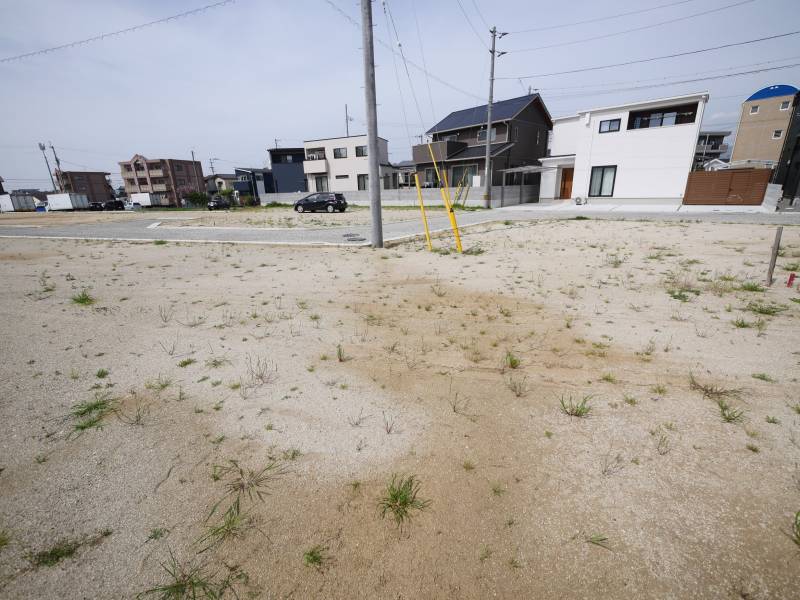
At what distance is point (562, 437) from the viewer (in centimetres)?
274

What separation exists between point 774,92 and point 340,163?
45975 mm

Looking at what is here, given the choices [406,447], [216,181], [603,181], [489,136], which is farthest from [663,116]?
[216,181]

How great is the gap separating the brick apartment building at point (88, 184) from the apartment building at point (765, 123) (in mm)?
100542

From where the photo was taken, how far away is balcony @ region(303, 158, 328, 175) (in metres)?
39.4

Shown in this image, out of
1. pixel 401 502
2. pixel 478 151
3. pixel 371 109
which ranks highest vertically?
pixel 478 151

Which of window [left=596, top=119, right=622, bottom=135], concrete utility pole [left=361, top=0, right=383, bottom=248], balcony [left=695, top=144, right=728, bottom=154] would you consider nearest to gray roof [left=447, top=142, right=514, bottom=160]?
window [left=596, top=119, right=622, bottom=135]

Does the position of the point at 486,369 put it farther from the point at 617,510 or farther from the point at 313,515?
the point at 313,515

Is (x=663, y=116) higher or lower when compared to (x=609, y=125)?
higher

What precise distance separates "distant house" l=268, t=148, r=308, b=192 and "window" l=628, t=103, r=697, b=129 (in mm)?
33669

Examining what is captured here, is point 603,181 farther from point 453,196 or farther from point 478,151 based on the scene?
point 453,196

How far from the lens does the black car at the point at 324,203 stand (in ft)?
83.1

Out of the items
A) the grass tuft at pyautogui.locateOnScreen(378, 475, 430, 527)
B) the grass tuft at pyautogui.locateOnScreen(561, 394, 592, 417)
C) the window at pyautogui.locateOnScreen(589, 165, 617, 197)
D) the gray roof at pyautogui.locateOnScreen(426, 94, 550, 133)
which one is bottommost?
the grass tuft at pyautogui.locateOnScreen(378, 475, 430, 527)

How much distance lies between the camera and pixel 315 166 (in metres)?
39.8

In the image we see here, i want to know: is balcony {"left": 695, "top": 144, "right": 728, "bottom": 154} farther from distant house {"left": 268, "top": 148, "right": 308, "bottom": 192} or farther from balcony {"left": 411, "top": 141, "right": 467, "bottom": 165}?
distant house {"left": 268, "top": 148, "right": 308, "bottom": 192}
